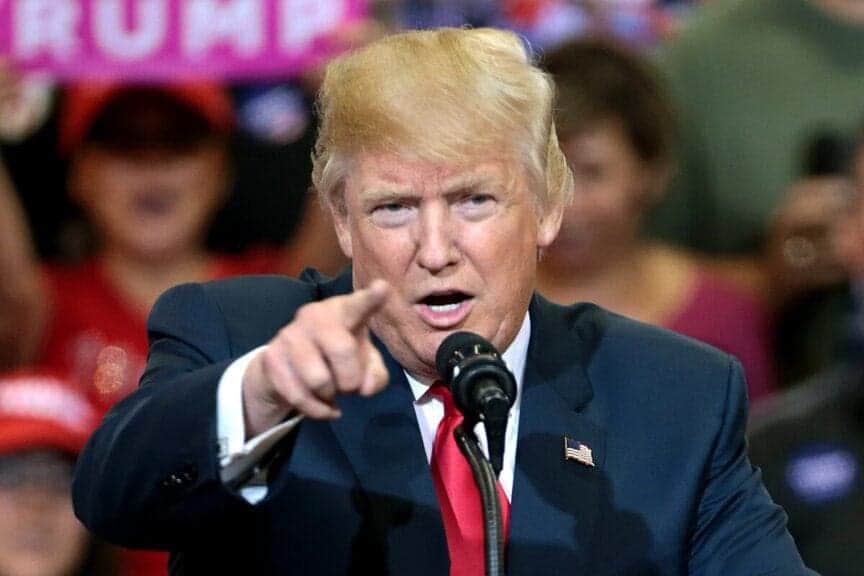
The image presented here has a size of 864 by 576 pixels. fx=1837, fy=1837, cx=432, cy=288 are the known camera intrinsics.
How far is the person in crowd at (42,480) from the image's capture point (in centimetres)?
328

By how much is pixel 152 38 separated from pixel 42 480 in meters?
0.86

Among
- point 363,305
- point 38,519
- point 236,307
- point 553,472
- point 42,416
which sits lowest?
point 38,519

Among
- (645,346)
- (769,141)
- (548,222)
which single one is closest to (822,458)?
(769,141)

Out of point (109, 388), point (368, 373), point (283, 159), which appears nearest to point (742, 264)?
point (283, 159)

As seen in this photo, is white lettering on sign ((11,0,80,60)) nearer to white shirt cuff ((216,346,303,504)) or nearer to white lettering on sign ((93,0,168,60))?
white lettering on sign ((93,0,168,60))

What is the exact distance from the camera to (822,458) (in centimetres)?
329

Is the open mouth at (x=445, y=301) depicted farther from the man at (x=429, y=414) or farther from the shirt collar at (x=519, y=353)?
the shirt collar at (x=519, y=353)

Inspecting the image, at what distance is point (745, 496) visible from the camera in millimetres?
2180

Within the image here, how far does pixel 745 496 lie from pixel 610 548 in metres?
0.20

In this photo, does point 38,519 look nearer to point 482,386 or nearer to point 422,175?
point 422,175

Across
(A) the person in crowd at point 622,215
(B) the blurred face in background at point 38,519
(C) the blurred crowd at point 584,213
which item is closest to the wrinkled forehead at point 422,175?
(C) the blurred crowd at point 584,213

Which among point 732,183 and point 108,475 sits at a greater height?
point 108,475

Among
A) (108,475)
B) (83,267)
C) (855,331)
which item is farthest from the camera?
(83,267)

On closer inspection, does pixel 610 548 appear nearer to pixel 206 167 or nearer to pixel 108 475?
pixel 108 475
